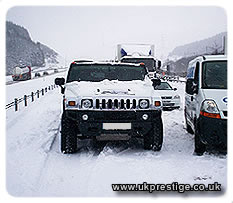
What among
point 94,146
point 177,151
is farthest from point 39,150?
point 177,151

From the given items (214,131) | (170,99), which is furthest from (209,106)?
(170,99)

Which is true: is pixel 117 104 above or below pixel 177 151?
above

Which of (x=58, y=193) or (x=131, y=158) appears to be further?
(x=131, y=158)

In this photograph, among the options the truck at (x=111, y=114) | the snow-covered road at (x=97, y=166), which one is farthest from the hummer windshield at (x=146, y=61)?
the truck at (x=111, y=114)

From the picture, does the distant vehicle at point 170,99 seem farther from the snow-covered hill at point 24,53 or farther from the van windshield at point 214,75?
the snow-covered hill at point 24,53

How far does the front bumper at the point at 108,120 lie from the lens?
5.36 m

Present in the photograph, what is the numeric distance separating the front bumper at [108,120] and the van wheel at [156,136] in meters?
0.28

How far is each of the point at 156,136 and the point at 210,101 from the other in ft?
4.20

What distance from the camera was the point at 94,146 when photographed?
641 centimetres

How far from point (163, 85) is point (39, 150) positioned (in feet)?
28.8

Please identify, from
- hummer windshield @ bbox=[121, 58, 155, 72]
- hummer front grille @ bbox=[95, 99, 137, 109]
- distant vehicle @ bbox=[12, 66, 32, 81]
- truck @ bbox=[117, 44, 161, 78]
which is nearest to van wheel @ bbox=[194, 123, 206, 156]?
hummer front grille @ bbox=[95, 99, 137, 109]

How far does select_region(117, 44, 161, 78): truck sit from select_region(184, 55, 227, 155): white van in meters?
10.8
